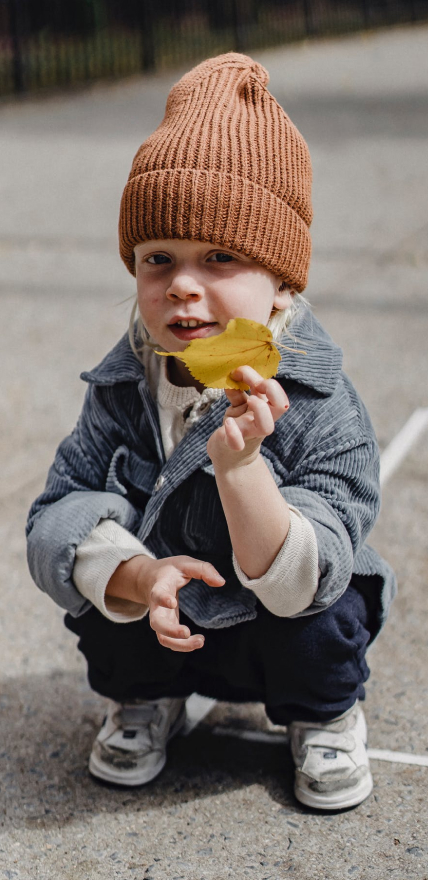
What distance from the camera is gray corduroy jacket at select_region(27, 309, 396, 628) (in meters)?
1.82

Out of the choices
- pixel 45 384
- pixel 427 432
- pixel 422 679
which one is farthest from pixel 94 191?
pixel 422 679

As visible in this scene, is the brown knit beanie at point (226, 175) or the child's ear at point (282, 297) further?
the child's ear at point (282, 297)

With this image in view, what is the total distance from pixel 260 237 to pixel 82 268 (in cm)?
392

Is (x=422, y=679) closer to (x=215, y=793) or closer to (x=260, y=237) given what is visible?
(x=215, y=793)

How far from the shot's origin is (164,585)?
5.42 feet

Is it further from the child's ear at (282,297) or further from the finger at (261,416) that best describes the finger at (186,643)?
the child's ear at (282,297)

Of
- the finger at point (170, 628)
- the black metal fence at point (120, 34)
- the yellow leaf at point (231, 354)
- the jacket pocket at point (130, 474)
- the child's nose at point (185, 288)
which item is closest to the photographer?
the yellow leaf at point (231, 354)

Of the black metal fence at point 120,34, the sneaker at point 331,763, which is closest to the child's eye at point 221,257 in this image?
the sneaker at point 331,763

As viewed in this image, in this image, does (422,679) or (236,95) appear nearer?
(236,95)

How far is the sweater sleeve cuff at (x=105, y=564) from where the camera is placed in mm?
1827

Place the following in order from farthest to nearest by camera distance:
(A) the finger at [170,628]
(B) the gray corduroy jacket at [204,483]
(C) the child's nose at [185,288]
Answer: (B) the gray corduroy jacket at [204,483] < (C) the child's nose at [185,288] < (A) the finger at [170,628]

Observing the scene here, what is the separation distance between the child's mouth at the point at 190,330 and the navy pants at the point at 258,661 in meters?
0.50

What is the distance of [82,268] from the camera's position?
5.62 metres

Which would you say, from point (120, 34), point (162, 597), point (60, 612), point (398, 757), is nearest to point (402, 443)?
point (60, 612)
